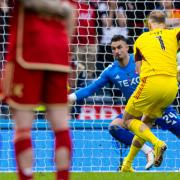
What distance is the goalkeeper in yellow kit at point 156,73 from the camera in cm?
841

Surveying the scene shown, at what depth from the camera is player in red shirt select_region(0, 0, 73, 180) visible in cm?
466

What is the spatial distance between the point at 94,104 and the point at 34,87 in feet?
20.5

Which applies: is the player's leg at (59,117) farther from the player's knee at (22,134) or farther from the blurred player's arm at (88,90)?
the blurred player's arm at (88,90)

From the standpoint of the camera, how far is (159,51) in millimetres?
8438

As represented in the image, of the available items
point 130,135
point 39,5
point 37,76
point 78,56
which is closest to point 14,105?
point 37,76

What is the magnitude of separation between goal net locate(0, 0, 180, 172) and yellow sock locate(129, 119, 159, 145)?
1156 mm

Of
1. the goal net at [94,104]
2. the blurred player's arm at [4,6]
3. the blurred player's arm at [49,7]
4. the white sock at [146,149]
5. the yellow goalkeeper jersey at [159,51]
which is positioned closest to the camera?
the blurred player's arm at [49,7]

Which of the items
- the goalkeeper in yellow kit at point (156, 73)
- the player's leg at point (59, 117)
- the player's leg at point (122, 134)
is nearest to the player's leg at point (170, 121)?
the player's leg at point (122, 134)

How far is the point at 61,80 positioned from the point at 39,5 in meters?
0.47

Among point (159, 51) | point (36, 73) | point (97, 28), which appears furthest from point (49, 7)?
point (97, 28)

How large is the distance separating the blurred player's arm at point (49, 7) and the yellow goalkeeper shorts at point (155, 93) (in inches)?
149

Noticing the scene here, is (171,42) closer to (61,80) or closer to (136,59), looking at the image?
(136,59)

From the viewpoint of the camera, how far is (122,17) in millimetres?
10922

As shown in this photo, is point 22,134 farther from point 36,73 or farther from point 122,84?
point 122,84
